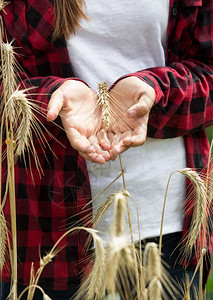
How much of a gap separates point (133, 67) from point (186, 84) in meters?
0.13

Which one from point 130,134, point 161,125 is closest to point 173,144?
point 161,125

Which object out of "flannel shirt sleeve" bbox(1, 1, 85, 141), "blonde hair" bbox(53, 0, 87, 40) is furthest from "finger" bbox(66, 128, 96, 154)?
"blonde hair" bbox(53, 0, 87, 40)

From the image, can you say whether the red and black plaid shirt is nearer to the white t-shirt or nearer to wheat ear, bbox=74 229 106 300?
the white t-shirt

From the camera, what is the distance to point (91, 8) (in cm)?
101

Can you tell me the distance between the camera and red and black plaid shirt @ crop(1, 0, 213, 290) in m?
1.00

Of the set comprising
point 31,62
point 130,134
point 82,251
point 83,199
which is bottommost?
point 82,251

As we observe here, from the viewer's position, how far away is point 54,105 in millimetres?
827

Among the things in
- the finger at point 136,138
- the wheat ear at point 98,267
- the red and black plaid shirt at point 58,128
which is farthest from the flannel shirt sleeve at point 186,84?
the wheat ear at point 98,267

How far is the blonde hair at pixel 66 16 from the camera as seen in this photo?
0.98 meters

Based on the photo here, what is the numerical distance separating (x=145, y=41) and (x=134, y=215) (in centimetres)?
40

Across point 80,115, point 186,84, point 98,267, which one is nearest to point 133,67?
point 186,84

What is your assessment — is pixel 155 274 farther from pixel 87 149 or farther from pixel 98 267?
pixel 87 149

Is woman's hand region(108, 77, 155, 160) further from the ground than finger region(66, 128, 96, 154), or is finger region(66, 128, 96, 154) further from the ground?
woman's hand region(108, 77, 155, 160)

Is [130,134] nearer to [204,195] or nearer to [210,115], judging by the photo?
[204,195]
